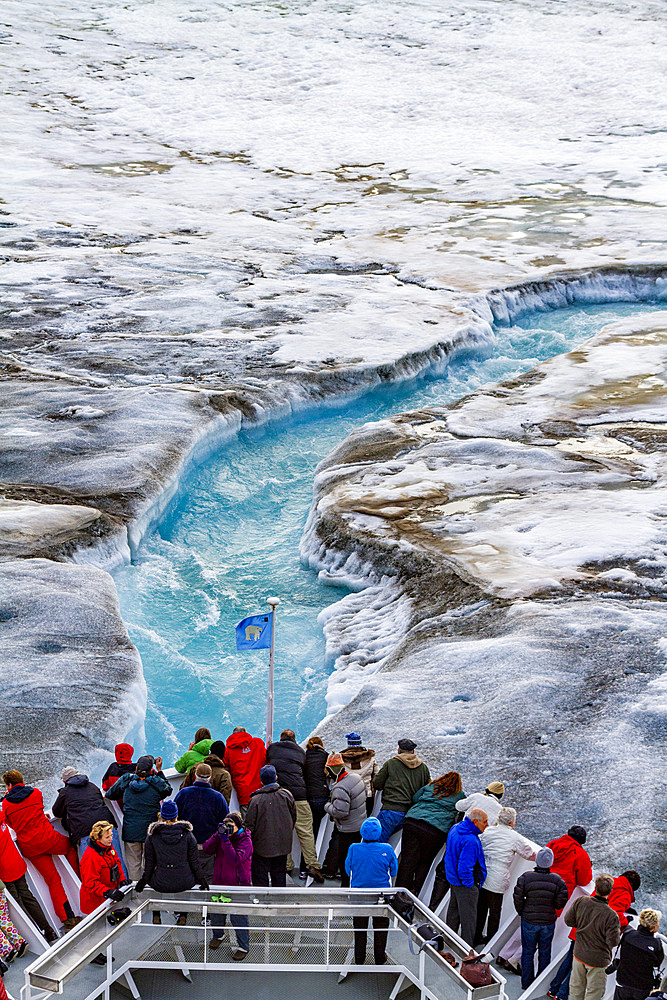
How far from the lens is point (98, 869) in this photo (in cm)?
667

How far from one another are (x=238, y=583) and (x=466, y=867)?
29.6 ft

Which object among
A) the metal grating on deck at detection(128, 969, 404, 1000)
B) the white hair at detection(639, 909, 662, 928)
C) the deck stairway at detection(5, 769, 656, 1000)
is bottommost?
the metal grating on deck at detection(128, 969, 404, 1000)

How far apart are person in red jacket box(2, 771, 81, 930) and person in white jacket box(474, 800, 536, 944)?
2.81 meters

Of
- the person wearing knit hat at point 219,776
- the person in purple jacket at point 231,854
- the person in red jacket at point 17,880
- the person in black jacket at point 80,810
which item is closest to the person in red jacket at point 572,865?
the person in purple jacket at point 231,854

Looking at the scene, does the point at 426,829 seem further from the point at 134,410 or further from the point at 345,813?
the point at 134,410

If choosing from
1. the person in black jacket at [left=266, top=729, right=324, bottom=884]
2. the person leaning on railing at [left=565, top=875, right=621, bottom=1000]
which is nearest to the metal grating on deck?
the person in black jacket at [left=266, top=729, right=324, bottom=884]

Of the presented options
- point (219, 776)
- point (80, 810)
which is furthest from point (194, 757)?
point (80, 810)

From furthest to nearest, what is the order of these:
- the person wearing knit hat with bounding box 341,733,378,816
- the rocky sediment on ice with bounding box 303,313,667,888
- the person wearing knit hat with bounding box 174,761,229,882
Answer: the rocky sediment on ice with bounding box 303,313,667,888, the person wearing knit hat with bounding box 341,733,378,816, the person wearing knit hat with bounding box 174,761,229,882

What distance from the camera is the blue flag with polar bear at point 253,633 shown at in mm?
10164

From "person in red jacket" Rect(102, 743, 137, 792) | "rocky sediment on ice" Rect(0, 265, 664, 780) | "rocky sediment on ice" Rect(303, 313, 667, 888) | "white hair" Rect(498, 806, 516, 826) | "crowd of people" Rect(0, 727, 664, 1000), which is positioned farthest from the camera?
"rocky sediment on ice" Rect(0, 265, 664, 780)

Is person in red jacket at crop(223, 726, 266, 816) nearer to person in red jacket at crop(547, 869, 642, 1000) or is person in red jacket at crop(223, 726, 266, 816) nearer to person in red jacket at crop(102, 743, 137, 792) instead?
person in red jacket at crop(102, 743, 137, 792)

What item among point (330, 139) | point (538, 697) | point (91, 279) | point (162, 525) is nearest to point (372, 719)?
point (538, 697)

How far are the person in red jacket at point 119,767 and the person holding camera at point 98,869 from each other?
822 millimetres

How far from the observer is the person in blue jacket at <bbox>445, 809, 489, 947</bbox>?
22.2ft
